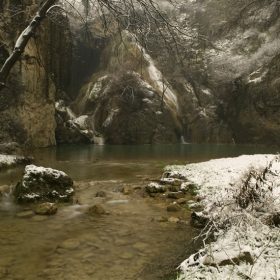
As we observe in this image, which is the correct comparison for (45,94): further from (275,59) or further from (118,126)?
(275,59)

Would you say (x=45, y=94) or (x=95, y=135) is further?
(x=95, y=135)

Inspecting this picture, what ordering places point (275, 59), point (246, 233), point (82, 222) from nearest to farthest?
point (246, 233) < point (82, 222) < point (275, 59)

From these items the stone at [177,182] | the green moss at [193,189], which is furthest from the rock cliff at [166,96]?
the green moss at [193,189]

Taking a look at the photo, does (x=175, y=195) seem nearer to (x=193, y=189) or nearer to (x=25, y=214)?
(x=193, y=189)

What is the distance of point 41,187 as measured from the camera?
6.49 metres

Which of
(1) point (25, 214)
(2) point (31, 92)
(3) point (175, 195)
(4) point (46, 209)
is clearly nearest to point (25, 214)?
(1) point (25, 214)

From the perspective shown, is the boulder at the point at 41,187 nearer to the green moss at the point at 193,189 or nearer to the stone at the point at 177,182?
the stone at the point at 177,182

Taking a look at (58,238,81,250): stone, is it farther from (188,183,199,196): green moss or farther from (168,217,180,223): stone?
(188,183,199,196): green moss

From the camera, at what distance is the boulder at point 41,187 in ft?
Result: 20.5

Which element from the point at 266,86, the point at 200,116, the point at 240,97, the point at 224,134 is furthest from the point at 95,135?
the point at 266,86

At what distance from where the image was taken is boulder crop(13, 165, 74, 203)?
6.25 m

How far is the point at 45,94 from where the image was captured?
23.2 metres

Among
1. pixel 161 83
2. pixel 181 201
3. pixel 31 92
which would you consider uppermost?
pixel 161 83

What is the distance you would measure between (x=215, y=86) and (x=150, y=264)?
30401 millimetres
